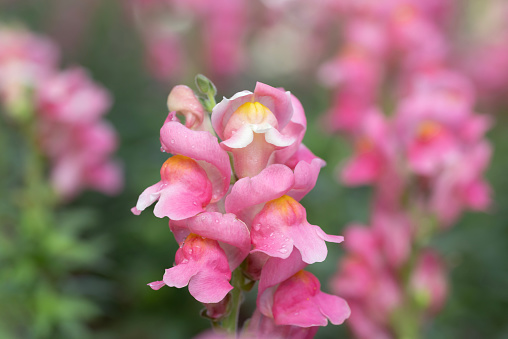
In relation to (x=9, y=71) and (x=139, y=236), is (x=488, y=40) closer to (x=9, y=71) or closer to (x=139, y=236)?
(x=139, y=236)

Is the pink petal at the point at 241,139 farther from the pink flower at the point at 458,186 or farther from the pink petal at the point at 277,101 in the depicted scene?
the pink flower at the point at 458,186

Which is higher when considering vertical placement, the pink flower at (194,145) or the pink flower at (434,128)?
the pink flower at (194,145)

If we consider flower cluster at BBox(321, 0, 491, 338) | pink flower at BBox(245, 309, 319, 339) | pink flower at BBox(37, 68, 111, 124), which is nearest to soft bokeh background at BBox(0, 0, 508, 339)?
flower cluster at BBox(321, 0, 491, 338)

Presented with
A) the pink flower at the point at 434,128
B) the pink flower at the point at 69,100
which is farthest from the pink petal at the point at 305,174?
the pink flower at the point at 69,100

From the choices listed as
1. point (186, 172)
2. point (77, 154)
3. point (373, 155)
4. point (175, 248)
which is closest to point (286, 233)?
point (186, 172)

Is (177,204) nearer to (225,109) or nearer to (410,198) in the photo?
(225,109)

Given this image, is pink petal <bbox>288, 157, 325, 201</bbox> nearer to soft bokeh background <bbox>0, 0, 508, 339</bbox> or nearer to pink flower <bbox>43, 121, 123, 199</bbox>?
soft bokeh background <bbox>0, 0, 508, 339</bbox>
